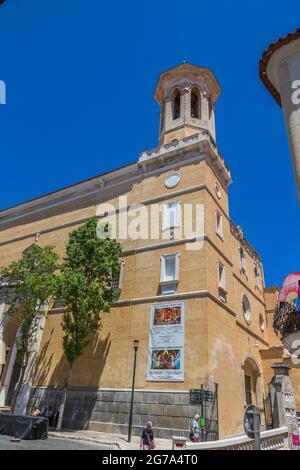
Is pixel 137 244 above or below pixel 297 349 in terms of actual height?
above

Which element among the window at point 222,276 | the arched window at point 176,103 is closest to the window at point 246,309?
the window at point 222,276

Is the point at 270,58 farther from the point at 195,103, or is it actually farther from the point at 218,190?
the point at 195,103

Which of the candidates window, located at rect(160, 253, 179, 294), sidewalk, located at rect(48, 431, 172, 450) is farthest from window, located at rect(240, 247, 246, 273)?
sidewalk, located at rect(48, 431, 172, 450)

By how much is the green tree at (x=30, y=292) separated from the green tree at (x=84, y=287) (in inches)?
50.9

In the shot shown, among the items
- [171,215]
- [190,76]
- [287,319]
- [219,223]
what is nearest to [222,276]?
[219,223]

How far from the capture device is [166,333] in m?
20.6

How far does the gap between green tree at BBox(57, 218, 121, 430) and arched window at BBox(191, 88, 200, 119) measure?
48.7 ft

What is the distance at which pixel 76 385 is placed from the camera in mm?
22547

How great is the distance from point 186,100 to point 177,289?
688 inches

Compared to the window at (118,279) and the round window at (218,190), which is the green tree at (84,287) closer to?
the window at (118,279)

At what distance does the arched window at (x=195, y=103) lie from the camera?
31.1 m

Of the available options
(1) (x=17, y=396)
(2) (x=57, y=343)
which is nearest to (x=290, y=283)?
(2) (x=57, y=343)

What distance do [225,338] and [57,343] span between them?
38.4 feet

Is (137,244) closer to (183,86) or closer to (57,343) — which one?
(57,343)
